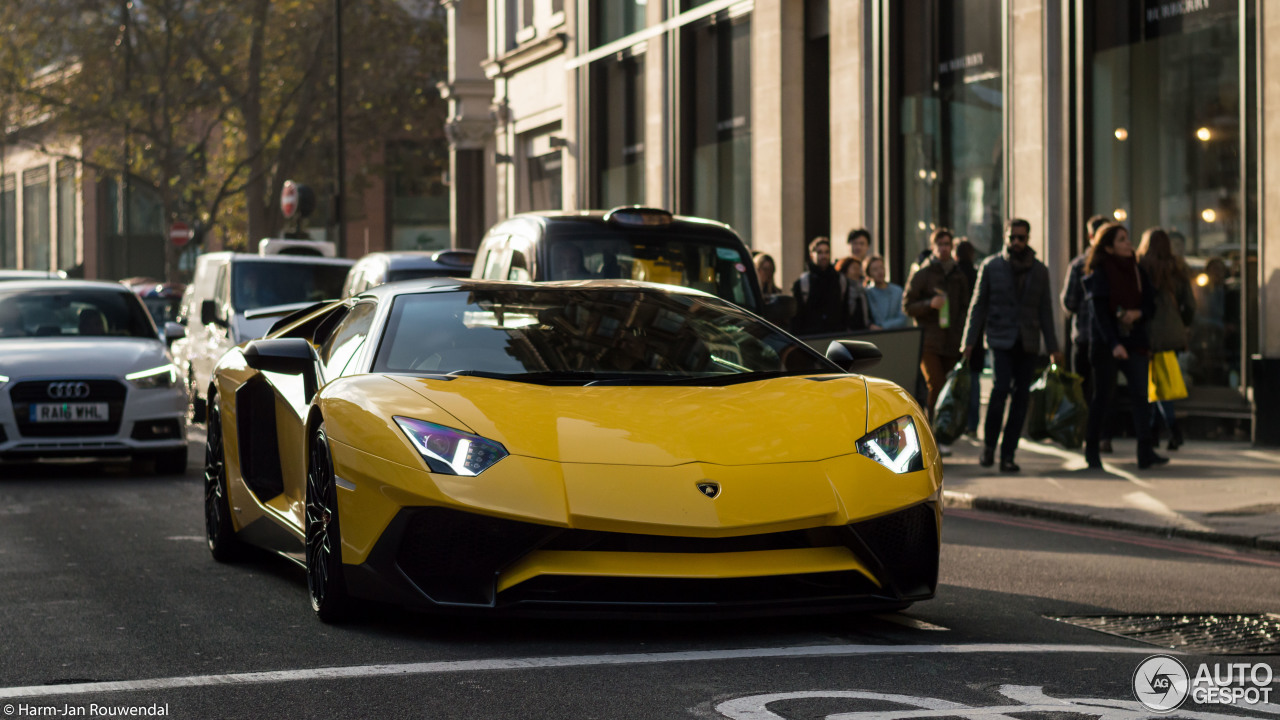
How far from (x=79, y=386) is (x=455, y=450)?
8139mm

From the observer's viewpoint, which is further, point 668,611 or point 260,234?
point 260,234

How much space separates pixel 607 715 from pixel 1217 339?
12378 mm

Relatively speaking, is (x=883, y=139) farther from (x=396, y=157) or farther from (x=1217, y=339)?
(x=396, y=157)

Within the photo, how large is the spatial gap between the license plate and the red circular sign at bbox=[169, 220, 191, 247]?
30548mm

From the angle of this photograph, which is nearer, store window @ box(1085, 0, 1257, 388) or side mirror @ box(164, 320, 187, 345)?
side mirror @ box(164, 320, 187, 345)

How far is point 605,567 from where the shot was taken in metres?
5.64

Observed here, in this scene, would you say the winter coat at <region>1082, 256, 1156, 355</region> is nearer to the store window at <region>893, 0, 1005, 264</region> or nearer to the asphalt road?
the asphalt road

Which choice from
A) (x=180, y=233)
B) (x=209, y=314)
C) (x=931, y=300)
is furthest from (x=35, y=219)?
(x=931, y=300)

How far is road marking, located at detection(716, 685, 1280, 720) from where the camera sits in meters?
4.73

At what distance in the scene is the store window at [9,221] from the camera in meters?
96.2

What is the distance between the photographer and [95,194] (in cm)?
8525

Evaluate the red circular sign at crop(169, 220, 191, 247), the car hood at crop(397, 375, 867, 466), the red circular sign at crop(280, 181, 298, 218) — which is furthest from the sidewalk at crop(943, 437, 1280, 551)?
the red circular sign at crop(169, 220, 191, 247)

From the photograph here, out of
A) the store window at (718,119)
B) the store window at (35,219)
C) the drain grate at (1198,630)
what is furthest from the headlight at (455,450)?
the store window at (35,219)

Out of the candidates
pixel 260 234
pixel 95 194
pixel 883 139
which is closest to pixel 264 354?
pixel 883 139
